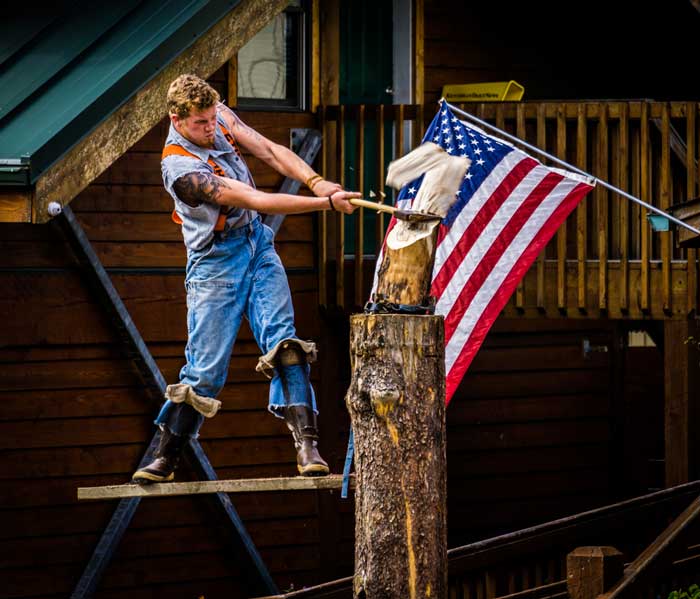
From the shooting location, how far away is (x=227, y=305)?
7.89m

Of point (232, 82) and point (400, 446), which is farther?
point (232, 82)

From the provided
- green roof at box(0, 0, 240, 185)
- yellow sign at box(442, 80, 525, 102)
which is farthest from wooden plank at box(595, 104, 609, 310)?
green roof at box(0, 0, 240, 185)

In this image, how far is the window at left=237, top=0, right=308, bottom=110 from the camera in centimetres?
1303

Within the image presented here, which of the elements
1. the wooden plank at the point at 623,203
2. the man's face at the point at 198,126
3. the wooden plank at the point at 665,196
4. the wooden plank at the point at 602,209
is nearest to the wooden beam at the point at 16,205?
the man's face at the point at 198,126

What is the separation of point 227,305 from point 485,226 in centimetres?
198

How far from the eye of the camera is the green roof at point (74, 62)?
894 centimetres

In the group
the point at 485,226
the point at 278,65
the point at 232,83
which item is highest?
the point at 278,65

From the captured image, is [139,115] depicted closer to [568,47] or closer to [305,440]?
[305,440]

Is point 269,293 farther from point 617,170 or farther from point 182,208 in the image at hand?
point 617,170

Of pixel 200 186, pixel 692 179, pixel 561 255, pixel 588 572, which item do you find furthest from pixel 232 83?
pixel 588 572

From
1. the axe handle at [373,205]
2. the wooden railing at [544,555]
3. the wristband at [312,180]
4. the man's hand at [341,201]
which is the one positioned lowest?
the wooden railing at [544,555]

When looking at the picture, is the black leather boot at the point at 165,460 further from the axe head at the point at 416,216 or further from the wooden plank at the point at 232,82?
the wooden plank at the point at 232,82

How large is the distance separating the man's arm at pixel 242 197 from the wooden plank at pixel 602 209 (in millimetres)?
4641

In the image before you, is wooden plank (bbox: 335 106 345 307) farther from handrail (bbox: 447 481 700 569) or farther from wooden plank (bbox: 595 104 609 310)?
handrail (bbox: 447 481 700 569)
